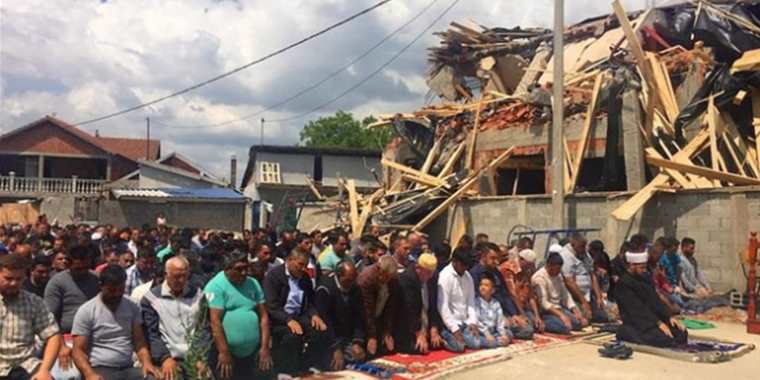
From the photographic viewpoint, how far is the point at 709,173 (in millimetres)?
12453

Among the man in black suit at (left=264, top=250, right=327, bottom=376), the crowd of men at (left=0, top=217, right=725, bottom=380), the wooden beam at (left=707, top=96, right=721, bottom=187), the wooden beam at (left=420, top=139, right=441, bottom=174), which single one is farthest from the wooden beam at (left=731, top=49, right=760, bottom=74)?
the man in black suit at (left=264, top=250, right=327, bottom=376)

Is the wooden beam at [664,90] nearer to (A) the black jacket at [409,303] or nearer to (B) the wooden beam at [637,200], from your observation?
(B) the wooden beam at [637,200]

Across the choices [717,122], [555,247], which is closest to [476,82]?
[717,122]

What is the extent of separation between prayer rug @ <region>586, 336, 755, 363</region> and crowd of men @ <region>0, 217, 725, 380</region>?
16cm

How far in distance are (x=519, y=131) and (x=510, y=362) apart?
10.8 m

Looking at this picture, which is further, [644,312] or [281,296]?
[644,312]

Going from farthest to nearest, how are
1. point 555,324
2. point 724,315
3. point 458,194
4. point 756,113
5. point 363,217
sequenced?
1. point 363,217
2. point 458,194
3. point 756,113
4. point 724,315
5. point 555,324

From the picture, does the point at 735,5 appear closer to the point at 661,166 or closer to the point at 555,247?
the point at 661,166

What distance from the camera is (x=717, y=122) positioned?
1397 centimetres

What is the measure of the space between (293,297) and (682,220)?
801cm

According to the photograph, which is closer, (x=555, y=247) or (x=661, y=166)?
(x=555, y=247)

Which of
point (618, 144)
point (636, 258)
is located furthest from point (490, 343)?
point (618, 144)

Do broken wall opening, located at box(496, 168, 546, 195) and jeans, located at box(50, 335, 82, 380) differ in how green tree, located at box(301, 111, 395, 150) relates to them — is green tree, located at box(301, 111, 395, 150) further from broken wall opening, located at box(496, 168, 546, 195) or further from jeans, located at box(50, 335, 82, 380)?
jeans, located at box(50, 335, 82, 380)

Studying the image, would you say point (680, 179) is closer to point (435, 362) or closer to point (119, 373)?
point (435, 362)
